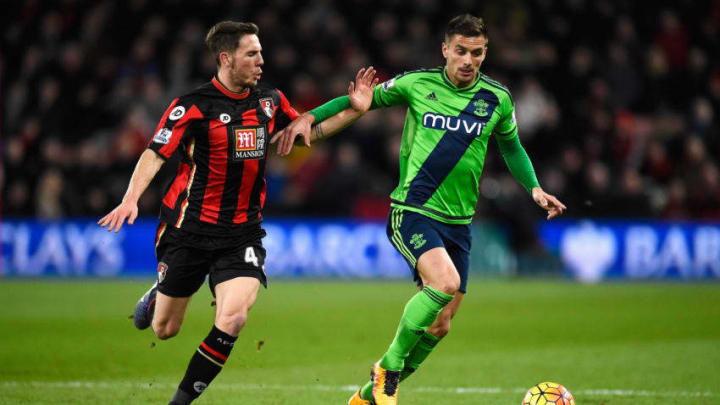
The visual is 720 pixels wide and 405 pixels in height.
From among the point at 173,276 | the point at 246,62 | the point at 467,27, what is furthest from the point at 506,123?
the point at 173,276

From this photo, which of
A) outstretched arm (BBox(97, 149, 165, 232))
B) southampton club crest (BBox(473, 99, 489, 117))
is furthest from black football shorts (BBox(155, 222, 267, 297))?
southampton club crest (BBox(473, 99, 489, 117))

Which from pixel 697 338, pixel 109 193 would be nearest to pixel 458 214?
pixel 697 338

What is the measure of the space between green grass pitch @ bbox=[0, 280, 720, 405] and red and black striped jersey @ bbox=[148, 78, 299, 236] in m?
1.10

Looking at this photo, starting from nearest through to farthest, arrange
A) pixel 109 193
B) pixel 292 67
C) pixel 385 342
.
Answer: pixel 385 342
pixel 109 193
pixel 292 67

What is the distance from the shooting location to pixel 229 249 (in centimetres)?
674

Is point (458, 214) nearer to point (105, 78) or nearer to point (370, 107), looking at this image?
point (370, 107)

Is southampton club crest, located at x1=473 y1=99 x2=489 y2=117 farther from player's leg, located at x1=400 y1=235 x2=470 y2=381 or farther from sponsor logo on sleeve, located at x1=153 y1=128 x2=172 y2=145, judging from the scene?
sponsor logo on sleeve, located at x1=153 y1=128 x2=172 y2=145

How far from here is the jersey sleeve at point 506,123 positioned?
23.4 ft

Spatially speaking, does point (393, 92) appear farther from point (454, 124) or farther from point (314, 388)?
point (314, 388)

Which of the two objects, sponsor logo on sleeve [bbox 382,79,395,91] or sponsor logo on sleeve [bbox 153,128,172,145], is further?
sponsor logo on sleeve [bbox 382,79,395,91]

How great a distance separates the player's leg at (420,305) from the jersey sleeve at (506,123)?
979mm

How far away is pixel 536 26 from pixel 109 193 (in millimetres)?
9073

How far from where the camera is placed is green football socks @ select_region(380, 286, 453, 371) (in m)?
6.56

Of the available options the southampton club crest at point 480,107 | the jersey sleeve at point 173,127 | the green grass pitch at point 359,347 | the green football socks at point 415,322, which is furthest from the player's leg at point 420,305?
the jersey sleeve at point 173,127
